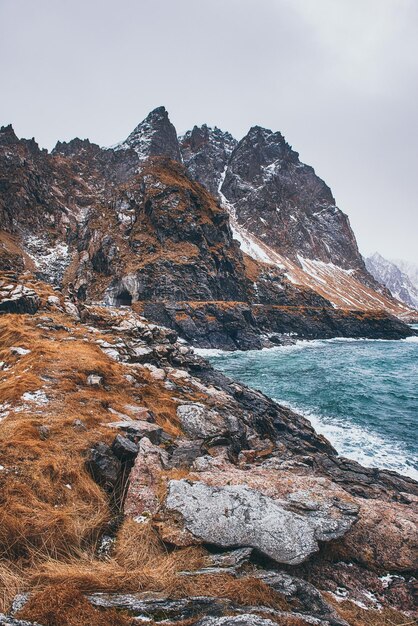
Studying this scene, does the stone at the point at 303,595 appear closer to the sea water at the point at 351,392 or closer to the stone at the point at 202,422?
the stone at the point at 202,422

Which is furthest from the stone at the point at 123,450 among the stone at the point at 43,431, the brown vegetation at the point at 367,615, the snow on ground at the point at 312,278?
the snow on ground at the point at 312,278

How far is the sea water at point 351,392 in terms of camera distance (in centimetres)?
2250

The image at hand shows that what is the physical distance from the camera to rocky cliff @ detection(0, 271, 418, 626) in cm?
408

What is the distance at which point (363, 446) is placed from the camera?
22.5 meters

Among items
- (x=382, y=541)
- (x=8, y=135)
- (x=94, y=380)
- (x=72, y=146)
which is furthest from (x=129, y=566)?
(x=72, y=146)

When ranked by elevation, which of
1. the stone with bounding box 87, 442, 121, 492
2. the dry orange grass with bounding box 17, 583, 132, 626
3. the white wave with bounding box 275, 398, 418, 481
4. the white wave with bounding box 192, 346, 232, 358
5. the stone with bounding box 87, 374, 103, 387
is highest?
the stone with bounding box 87, 374, 103, 387

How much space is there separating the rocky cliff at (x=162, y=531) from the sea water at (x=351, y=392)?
13.7m

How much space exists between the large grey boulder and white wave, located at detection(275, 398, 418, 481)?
15.5 m

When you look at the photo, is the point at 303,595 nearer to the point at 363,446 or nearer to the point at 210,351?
the point at 363,446

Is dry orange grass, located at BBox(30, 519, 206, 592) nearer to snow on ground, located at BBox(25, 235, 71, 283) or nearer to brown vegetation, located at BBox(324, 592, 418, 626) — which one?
brown vegetation, located at BBox(324, 592, 418, 626)

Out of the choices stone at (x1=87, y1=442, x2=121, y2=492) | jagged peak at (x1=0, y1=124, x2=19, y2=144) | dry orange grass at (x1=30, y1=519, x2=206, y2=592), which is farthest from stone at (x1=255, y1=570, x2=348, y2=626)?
jagged peak at (x1=0, y1=124, x2=19, y2=144)

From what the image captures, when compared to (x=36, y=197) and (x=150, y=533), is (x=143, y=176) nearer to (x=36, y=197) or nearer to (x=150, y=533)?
(x=36, y=197)

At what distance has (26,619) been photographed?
11.3 ft

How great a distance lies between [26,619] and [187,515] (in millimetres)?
3256
